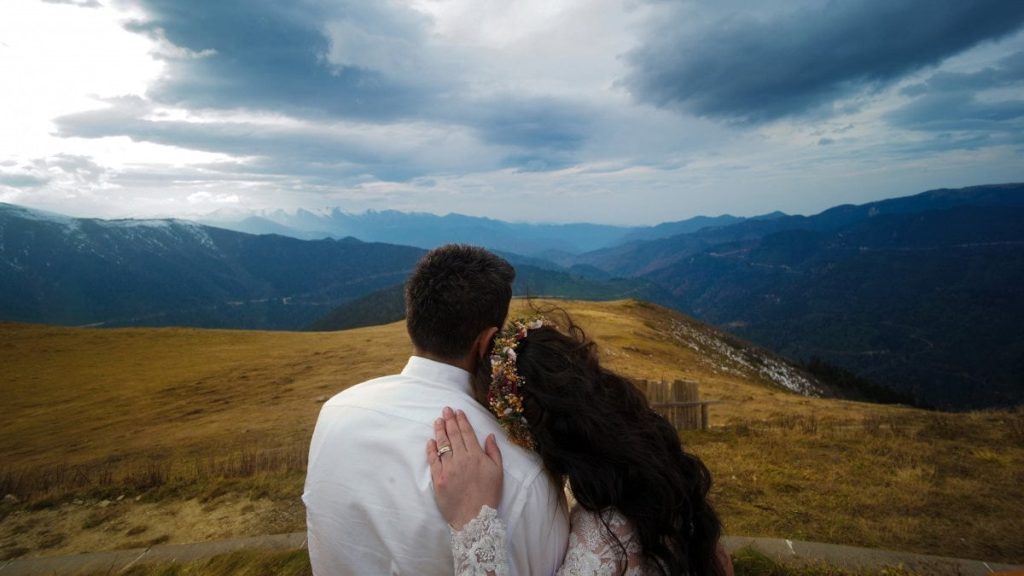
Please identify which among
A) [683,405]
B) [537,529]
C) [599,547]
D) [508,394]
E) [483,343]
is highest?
[483,343]

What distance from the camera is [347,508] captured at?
6.16ft

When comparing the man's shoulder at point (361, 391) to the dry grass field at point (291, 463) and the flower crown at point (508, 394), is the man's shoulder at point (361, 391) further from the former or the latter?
the dry grass field at point (291, 463)

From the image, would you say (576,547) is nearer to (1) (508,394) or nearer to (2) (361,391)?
(1) (508,394)

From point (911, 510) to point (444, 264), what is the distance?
7189 mm

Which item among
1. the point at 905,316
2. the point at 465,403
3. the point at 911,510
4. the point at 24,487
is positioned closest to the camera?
the point at 465,403

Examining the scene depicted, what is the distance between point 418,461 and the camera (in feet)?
6.02

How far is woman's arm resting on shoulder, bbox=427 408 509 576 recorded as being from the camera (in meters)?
1.73

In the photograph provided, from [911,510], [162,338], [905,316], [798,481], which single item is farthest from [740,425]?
[905,316]

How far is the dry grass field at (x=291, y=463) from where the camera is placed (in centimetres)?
621

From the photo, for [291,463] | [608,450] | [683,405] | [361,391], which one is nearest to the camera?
[361,391]

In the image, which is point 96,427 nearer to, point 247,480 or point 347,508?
point 247,480

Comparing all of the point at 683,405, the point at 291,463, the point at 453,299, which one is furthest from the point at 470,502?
the point at 683,405

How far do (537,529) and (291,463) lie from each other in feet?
25.9

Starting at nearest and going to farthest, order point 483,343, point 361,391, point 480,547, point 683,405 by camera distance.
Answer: point 480,547 < point 361,391 < point 483,343 < point 683,405
